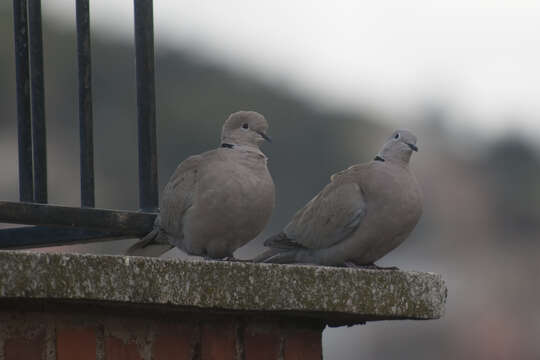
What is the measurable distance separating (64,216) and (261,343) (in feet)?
1.80

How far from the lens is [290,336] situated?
325 cm

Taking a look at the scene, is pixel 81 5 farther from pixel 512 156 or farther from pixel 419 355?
pixel 512 156

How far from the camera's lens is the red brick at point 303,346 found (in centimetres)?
324

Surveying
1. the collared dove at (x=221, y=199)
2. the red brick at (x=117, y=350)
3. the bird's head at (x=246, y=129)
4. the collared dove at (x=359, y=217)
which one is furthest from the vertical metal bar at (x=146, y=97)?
the collared dove at (x=359, y=217)

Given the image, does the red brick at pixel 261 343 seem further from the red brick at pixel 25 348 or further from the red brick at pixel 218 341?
the red brick at pixel 25 348

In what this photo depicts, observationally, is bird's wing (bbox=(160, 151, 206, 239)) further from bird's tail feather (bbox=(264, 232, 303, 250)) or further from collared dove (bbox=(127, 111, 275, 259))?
bird's tail feather (bbox=(264, 232, 303, 250))

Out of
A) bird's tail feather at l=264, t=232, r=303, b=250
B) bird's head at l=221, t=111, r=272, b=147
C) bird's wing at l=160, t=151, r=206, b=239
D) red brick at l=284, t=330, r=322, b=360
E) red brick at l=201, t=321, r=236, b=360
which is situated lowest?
bird's tail feather at l=264, t=232, r=303, b=250

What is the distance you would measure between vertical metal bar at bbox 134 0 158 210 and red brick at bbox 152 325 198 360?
68 cm

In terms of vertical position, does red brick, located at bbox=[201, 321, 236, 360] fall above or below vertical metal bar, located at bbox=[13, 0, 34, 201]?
below

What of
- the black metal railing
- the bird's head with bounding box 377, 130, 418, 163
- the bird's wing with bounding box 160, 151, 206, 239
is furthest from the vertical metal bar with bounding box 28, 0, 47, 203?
the bird's head with bounding box 377, 130, 418, 163

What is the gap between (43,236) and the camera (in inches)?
144

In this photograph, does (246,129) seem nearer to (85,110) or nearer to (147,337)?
(85,110)

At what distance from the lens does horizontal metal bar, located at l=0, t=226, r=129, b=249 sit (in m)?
3.63

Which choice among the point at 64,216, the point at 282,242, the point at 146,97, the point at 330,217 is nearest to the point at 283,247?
the point at 282,242
